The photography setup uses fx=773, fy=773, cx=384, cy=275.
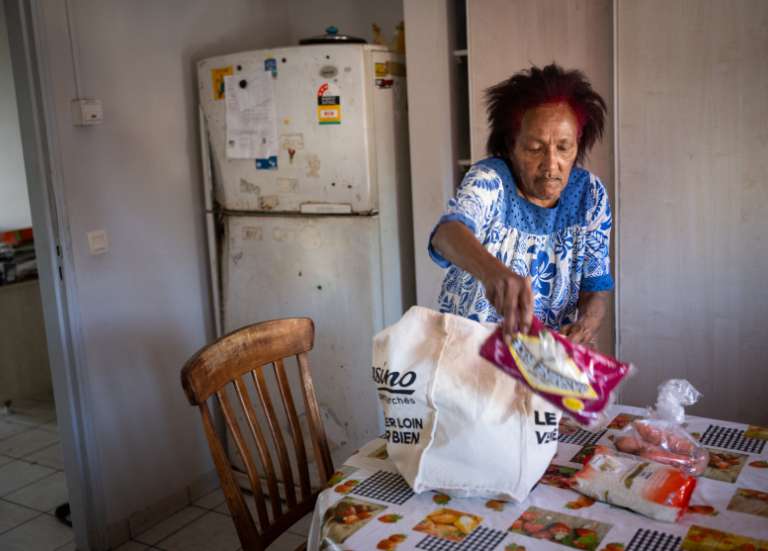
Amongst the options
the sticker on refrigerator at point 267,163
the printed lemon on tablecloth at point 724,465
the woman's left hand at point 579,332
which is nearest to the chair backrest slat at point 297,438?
the woman's left hand at point 579,332

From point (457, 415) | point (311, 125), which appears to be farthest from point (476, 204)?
point (311, 125)

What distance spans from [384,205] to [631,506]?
67.1 inches

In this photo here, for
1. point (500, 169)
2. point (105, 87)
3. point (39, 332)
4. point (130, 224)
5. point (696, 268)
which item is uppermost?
point (105, 87)

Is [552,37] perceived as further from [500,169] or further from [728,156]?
[500,169]

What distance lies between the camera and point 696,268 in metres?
2.41

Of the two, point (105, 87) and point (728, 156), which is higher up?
point (105, 87)

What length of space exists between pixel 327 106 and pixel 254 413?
1382 millimetres

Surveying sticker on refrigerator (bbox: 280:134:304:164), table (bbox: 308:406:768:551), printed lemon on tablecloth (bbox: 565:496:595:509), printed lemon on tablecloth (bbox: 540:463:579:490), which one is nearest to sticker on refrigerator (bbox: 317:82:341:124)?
sticker on refrigerator (bbox: 280:134:304:164)

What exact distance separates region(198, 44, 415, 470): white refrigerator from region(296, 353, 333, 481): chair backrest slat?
94cm

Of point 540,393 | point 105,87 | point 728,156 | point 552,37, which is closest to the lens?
point 540,393

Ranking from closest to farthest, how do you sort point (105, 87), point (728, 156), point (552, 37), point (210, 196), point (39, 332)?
point (728, 156) < point (552, 37) < point (105, 87) < point (210, 196) < point (39, 332)

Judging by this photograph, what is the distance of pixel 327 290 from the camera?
2.89 meters

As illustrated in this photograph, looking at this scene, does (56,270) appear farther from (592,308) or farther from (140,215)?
(592,308)

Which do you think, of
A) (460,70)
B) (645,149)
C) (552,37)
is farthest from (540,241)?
(460,70)
